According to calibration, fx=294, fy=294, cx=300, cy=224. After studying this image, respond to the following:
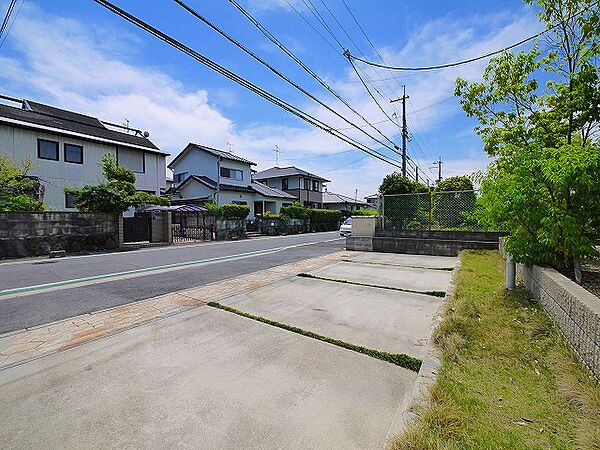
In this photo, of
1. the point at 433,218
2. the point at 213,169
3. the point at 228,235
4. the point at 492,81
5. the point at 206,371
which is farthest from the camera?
the point at 213,169

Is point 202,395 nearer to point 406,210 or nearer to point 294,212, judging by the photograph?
point 406,210

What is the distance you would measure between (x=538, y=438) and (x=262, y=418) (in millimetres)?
1668

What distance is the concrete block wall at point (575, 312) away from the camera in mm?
2154

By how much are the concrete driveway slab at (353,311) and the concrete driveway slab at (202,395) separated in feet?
1.46

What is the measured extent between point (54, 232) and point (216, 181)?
1460 centimetres

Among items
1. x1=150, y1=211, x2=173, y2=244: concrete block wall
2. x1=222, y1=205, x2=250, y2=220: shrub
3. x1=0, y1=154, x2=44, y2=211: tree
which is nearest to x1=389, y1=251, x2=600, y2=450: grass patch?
x1=0, y1=154, x2=44, y2=211: tree

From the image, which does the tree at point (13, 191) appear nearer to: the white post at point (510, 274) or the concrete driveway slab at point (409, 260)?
the concrete driveway slab at point (409, 260)

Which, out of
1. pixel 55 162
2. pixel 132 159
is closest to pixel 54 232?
pixel 55 162

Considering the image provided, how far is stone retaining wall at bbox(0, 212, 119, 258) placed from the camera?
10.7 m

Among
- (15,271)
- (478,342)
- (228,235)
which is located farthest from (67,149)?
(478,342)

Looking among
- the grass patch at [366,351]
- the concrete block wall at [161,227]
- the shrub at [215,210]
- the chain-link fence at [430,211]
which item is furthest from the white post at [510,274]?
the shrub at [215,210]

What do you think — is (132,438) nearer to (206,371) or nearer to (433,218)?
(206,371)

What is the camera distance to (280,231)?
79.7 ft

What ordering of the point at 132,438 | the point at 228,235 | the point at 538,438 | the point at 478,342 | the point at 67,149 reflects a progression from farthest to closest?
1. the point at 228,235
2. the point at 67,149
3. the point at 478,342
4. the point at 132,438
5. the point at 538,438
